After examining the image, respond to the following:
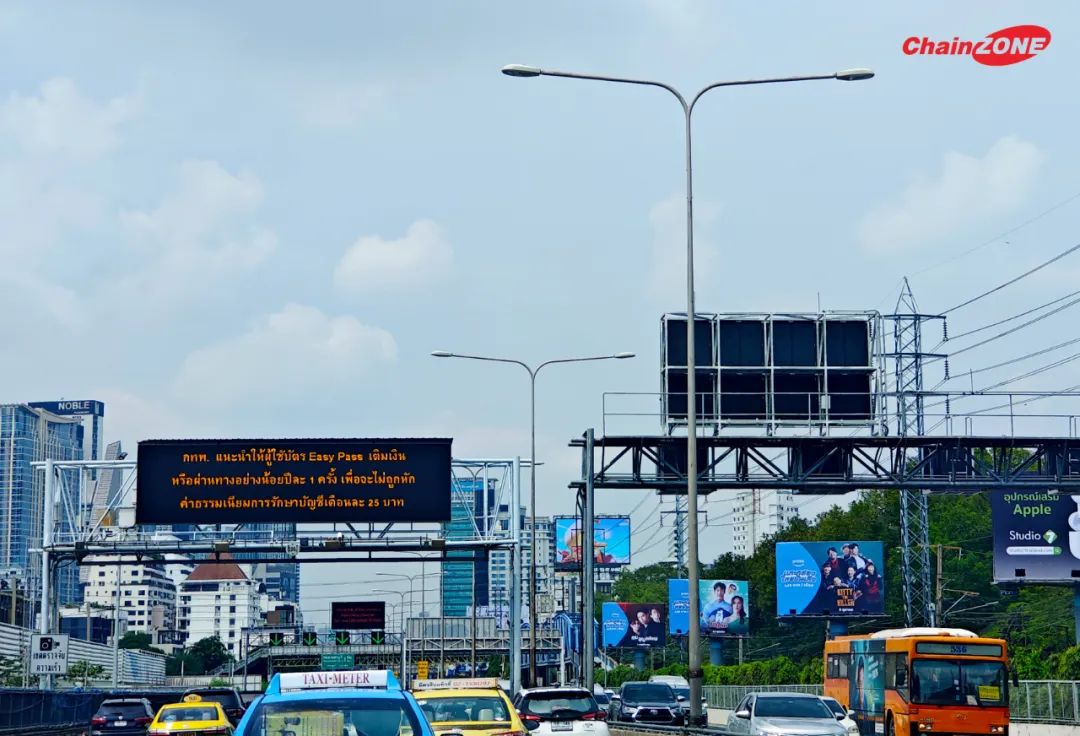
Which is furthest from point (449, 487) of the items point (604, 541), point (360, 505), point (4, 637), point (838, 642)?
point (4, 637)

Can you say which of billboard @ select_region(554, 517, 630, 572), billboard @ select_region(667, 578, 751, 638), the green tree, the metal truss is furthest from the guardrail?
the green tree

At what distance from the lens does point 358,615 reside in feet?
324

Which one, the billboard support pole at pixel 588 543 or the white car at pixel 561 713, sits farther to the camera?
the billboard support pole at pixel 588 543

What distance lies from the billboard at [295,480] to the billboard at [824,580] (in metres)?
40.8

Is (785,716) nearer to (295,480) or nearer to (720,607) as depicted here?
(295,480)

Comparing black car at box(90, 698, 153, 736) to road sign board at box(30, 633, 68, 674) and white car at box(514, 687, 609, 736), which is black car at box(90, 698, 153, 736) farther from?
white car at box(514, 687, 609, 736)

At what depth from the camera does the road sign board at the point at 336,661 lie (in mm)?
117812

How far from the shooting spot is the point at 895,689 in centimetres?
3831

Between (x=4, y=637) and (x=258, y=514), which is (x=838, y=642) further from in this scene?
(x=4, y=637)

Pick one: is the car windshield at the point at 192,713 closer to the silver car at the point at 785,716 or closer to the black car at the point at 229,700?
the black car at the point at 229,700

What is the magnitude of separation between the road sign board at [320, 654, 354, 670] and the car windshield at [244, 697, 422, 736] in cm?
10435

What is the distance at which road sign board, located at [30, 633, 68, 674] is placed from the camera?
54.4 meters

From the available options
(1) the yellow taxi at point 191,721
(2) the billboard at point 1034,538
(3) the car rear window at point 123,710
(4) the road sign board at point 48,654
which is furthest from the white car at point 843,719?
(2) the billboard at point 1034,538

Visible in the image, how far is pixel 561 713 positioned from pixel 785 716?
516 centimetres
